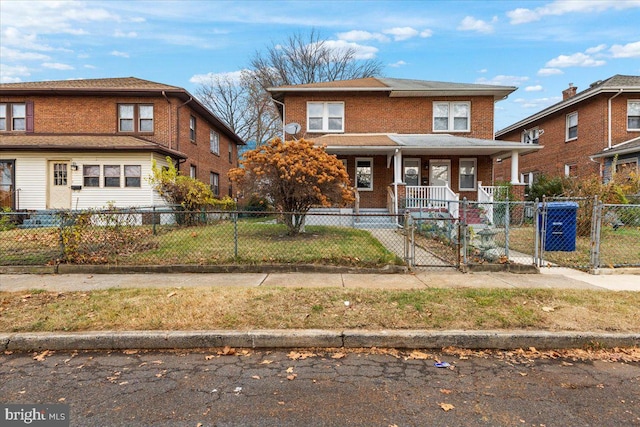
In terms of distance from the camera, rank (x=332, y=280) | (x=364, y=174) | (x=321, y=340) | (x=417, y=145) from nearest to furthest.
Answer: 1. (x=321, y=340)
2. (x=332, y=280)
3. (x=417, y=145)
4. (x=364, y=174)

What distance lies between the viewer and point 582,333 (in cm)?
417

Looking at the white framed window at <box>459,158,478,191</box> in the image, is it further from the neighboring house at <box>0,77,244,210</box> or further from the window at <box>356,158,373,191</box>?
the neighboring house at <box>0,77,244,210</box>

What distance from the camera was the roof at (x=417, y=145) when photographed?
1479cm

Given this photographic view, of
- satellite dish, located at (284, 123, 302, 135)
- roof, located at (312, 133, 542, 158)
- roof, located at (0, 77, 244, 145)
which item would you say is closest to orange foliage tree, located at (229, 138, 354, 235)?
roof, located at (312, 133, 542, 158)

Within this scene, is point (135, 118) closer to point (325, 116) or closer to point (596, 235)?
point (325, 116)

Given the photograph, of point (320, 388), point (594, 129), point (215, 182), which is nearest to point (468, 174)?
point (594, 129)

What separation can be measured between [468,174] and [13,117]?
21.8 meters

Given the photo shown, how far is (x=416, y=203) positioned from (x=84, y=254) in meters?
11.3

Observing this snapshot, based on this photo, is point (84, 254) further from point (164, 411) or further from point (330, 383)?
point (330, 383)

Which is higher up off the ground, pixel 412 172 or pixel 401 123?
pixel 401 123

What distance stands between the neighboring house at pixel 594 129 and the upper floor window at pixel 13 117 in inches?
1051

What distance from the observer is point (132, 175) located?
16656mm

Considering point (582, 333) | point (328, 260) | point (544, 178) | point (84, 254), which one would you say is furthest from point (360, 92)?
point (582, 333)

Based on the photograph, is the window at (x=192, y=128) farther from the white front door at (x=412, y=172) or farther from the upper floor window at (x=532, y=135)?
the upper floor window at (x=532, y=135)
